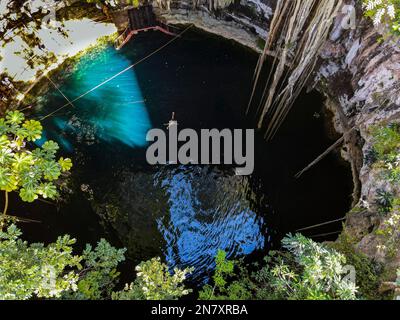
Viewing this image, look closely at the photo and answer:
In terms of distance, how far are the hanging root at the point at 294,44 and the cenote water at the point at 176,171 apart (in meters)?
0.43

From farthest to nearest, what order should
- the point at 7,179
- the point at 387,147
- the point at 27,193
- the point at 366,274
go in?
the point at 387,147 < the point at 366,274 < the point at 27,193 < the point at 7,179

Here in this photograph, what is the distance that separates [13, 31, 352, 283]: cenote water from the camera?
6.98 metres

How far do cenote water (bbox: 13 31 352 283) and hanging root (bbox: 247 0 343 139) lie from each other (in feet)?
1.41

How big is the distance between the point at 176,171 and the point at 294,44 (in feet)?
14.2

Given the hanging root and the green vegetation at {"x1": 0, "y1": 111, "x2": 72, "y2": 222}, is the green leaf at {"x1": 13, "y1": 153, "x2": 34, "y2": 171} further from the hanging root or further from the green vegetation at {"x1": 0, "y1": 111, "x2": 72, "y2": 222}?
the hanging root

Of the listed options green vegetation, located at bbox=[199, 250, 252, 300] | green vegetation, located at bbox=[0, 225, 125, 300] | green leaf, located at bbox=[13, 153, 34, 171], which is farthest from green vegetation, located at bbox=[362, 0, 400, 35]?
green vegetation, located at bbox=[0, 225, 125, 300]

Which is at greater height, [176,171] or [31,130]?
[176,171]

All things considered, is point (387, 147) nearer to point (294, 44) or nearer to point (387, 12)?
point (387, 12)

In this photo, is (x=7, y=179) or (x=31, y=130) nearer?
(x=7, y=179)

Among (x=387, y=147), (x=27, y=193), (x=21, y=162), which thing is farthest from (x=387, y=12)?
(x=27, y=193)

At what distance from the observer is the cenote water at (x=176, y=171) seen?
6.98 m

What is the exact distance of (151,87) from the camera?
8.98 meters

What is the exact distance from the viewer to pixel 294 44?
8.42m

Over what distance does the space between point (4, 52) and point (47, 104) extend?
178cm
